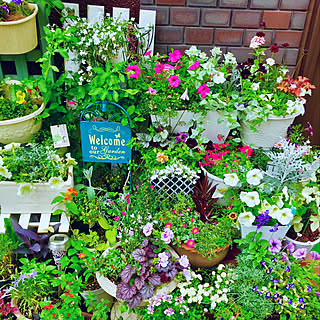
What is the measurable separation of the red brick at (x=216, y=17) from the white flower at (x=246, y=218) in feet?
4.68

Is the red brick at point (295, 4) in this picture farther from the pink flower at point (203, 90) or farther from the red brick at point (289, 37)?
the pink flower at point (203, 90)

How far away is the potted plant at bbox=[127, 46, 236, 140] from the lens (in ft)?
7.97

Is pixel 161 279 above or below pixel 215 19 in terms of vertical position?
below

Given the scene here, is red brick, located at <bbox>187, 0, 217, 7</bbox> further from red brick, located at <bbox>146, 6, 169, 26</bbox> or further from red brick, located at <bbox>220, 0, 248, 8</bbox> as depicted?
red brick, located at <bbox>146, 6, 169, 26</bbox>

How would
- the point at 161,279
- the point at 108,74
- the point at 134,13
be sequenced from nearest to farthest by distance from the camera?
the point at 161,279 < the point at 108,74 < the point at 134,13

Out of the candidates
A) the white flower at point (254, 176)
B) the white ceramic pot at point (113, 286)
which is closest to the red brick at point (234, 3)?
the white flower at point (254, 176)

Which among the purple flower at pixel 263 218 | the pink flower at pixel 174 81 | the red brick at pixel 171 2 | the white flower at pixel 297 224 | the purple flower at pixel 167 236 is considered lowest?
the white flower at pixel 297 224

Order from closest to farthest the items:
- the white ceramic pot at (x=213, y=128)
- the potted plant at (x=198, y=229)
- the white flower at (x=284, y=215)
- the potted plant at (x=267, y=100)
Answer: the white flower at (x=284, y=215), the potted plant at (x=198, y=229), the potted plant at (x=267, y=100), the white ceramic pot at (x=213, y=128)

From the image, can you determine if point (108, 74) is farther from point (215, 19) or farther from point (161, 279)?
point (161, 279)

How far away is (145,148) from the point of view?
257 cm

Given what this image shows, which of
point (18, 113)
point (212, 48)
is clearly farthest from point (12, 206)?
point (212, 48)

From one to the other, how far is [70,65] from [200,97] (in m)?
0.99

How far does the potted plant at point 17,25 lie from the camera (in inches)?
87.2

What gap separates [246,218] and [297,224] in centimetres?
52
